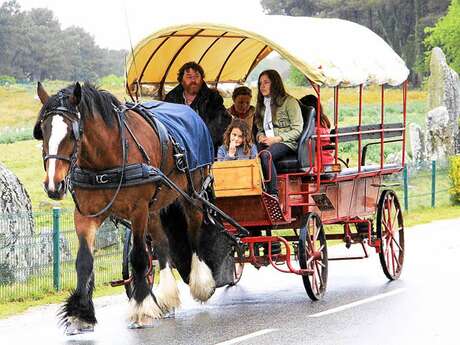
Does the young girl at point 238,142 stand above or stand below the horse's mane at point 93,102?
below

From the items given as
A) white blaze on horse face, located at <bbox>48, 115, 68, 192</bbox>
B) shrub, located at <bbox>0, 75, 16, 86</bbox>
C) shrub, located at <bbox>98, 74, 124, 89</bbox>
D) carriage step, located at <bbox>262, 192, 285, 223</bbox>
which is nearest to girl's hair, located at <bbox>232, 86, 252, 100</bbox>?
carriage step, located at <bbox>262, 192, 285, 223</bbox>

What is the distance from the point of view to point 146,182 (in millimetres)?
10008

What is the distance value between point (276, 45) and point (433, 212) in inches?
502

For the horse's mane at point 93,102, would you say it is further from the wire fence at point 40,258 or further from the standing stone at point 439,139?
the standing stone at point 439,139

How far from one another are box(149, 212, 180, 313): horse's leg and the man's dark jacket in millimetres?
1620

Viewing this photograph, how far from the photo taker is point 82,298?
9.41m

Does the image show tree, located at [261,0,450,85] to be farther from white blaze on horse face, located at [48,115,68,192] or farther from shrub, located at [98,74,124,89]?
white blaze on horse face, located at [48,115,68,192]

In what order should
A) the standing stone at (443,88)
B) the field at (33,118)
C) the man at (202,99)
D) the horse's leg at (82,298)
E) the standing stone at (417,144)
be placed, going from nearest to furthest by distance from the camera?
the horse's leg at (82,298) → the man at (202,99) → the field at (33,118) → the standing stone at (417,144) → the standing stone at (443,88)

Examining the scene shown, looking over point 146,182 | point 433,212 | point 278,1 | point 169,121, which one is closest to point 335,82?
point 169,121

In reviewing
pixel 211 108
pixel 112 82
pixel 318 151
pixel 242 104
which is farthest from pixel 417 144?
pixel 112 82

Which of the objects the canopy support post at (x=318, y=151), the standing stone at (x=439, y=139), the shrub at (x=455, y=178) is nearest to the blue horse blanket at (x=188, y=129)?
the canopy support post at (x=318, y=151)

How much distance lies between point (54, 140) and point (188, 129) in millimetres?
2357

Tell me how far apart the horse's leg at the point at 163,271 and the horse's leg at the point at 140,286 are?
1.86ft

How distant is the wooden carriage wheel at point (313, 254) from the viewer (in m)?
11.3
